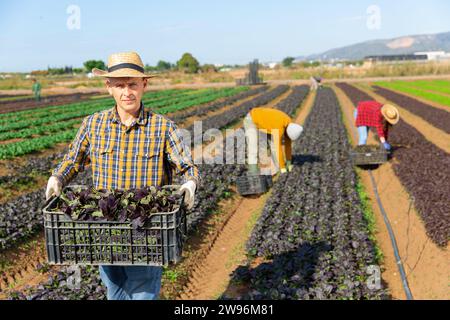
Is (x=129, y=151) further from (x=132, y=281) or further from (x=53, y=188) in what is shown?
(x=132, y=281)

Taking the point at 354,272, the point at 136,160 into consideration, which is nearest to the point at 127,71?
the point at 136,160

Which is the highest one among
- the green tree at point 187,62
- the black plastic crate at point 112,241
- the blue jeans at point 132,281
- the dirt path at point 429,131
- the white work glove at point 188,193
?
the green tree at point 187,62

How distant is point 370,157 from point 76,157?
902 cm

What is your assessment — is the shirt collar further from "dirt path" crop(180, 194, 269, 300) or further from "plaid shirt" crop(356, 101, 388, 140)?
"plaid shirt" crop(356, 101, 388, 140)

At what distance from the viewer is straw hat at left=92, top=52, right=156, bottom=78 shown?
3.39 m

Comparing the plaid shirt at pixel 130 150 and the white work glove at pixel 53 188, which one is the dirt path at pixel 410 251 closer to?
the plaid shirt at pixel 130 150

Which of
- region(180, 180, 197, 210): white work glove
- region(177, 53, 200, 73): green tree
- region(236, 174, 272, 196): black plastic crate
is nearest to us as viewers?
region(180, 180, 197, 210): white work glove

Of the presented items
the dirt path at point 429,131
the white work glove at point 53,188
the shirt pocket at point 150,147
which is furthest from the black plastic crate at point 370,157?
the white work glove at point 53,188

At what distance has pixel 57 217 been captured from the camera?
→ 3.17m

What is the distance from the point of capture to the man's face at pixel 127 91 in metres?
3.48

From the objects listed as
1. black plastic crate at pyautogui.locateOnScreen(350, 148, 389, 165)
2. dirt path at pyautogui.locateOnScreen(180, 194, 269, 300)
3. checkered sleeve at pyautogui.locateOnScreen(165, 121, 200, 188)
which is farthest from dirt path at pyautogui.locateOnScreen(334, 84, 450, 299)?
checkered sleeve at pyautogui.locateOnScreen(165, 121, 200, 188)

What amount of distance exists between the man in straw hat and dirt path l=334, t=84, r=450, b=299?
3478 mm

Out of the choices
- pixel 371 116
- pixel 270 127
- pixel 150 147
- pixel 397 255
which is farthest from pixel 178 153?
pixel 371 116

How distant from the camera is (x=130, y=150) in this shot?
144 inches
